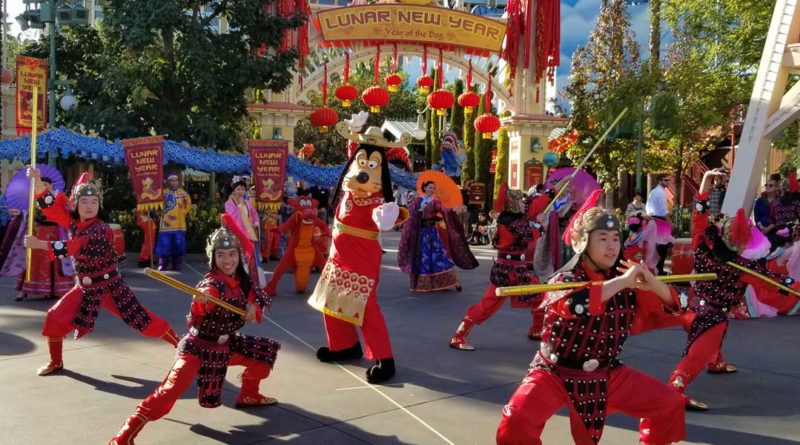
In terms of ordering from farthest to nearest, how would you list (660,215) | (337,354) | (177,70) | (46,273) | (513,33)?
1. (513,33)
2. (177,70)
3. (660,215)
4. (46,273)
5. (337,354)

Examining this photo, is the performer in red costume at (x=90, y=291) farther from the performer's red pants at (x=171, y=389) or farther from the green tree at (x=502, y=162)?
the green tree at (x=502, y=162)

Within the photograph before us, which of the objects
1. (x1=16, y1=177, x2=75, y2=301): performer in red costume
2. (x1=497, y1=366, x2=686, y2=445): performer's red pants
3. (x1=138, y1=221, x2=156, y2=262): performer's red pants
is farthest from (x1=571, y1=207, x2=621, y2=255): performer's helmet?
(x1=138, y1=221, x2=156, y2=262): performer's red pants

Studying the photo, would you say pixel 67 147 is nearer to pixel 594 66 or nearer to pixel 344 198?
pixel 344 198

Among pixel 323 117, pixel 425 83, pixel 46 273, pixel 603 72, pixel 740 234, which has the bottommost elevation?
pixel 46 273

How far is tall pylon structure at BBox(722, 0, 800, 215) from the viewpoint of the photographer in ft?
34.7

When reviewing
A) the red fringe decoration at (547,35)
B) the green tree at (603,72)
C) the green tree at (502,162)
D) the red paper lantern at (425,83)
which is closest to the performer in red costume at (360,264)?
the red paper lantern at (425,83)

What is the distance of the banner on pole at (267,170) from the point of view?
42.0ft

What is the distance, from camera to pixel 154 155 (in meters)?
11.8

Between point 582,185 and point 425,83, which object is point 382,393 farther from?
point 425,83

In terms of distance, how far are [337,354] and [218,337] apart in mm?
1847

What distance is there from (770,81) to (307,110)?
10.4 meters

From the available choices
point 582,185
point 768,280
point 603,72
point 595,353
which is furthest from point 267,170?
point 603,72

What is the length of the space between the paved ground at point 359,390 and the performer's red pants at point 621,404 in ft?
2.57

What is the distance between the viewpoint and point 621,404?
360 centimetres
